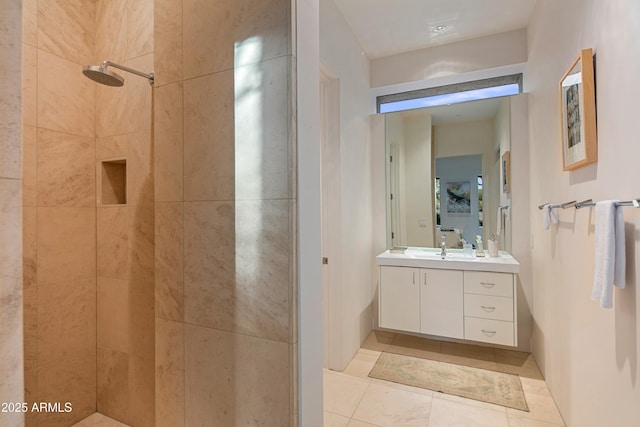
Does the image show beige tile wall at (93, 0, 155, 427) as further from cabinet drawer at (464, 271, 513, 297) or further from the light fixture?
cabinet drawer at (464, 271, 513, 297)

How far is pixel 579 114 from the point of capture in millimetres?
1470

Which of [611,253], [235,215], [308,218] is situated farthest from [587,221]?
[235,215]

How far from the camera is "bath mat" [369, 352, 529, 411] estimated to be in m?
2.10

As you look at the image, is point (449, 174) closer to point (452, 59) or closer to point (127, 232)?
point (452, 59)

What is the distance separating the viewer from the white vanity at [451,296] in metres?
2.47

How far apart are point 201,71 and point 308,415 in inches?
51.0

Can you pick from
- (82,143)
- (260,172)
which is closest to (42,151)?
(82,143)

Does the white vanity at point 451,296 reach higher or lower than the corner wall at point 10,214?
lower

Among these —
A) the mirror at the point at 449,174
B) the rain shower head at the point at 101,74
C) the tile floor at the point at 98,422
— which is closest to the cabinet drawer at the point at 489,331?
the mirror at the point at 449,174

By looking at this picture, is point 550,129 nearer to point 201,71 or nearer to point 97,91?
point 201,71

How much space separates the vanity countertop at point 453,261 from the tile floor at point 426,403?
2.69 feet

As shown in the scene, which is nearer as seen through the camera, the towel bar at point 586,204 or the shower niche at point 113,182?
the towel bar at point 586,204

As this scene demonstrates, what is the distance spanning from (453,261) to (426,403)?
116 cm

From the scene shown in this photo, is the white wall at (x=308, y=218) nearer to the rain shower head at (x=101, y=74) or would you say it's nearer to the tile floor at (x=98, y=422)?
the rain shower head at (x=101, y=74)
